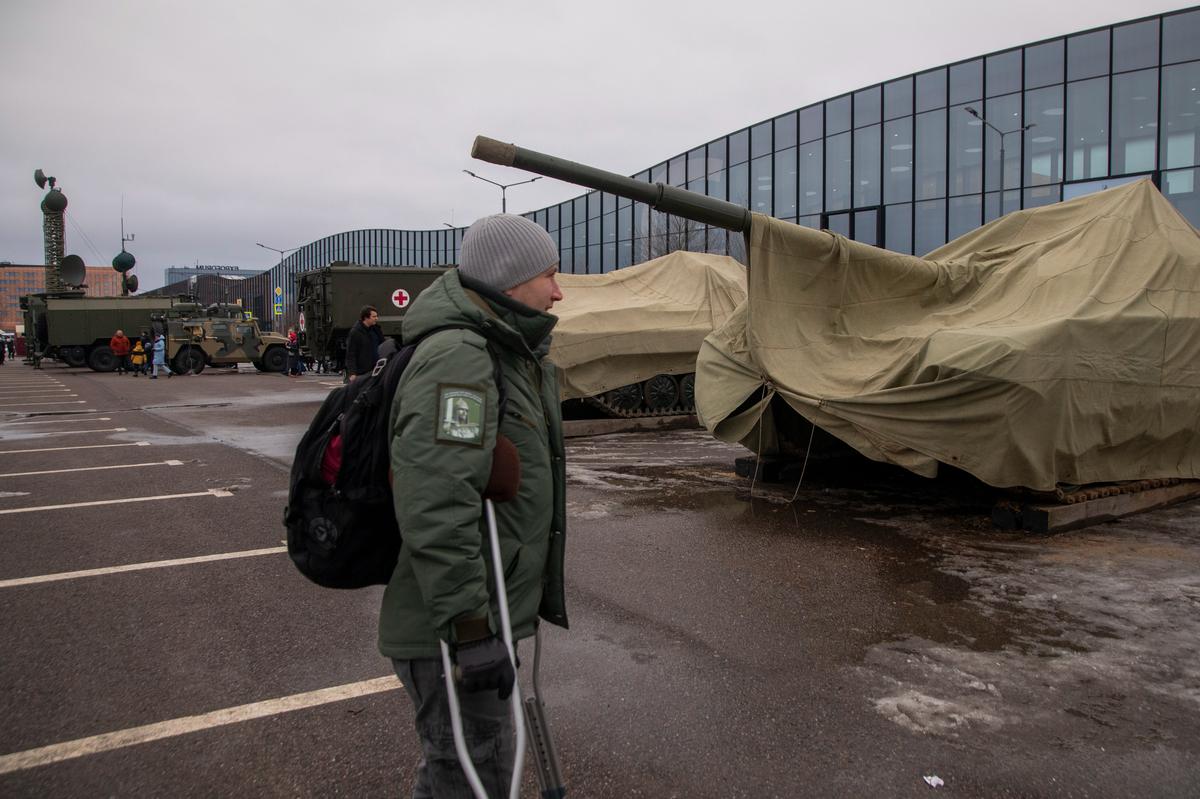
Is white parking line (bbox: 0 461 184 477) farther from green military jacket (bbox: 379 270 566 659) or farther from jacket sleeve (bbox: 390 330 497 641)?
jacket sleeve (bbox: 390 330 497 641)

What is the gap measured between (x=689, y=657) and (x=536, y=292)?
7.62 feet

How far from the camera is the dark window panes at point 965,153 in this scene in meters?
31.0

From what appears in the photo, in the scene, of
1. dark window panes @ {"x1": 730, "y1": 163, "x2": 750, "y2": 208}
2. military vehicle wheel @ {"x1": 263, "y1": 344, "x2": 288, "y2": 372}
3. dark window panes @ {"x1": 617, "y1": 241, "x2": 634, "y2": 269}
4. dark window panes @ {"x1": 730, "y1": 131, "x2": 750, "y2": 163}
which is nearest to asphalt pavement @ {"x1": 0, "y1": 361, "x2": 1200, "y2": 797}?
military vehicle wheel @ {"x1": 263, "y1": 344, "x2": 288, "y2": 372}

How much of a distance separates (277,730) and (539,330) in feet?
6.63

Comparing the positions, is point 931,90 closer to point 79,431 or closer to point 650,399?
point 650,399

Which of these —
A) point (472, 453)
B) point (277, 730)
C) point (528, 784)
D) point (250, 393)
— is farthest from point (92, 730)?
point (250, 393)

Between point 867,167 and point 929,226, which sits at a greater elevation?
point 867,167

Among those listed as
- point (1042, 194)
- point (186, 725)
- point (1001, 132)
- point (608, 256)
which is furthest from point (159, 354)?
point (1042, 194)

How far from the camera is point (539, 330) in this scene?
8.05 feet

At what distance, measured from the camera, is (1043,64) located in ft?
97.0

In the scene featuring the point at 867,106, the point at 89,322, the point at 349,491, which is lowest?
the point at 349,491

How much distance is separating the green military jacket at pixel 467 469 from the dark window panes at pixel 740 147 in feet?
129

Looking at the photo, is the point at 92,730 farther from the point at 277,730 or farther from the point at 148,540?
the point at 148,540

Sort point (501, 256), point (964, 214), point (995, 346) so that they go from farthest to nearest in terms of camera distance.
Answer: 1. point (964, 214)
2. point (995, 346)
3. point (501, 256)
